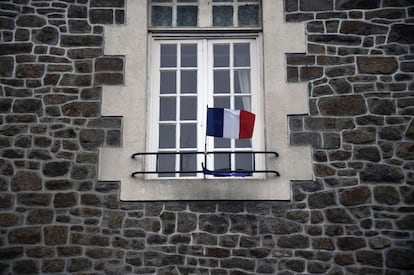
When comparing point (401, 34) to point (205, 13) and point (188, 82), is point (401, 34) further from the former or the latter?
point (188, 82)

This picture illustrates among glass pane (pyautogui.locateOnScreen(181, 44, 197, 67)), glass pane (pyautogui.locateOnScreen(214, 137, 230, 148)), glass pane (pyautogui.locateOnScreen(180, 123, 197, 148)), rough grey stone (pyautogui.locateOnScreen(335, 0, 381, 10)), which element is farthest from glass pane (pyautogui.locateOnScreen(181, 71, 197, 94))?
rough grey stone (pyautogui.locateOnScreen(335, 0, 381, 10))

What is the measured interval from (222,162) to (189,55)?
129 centimetres

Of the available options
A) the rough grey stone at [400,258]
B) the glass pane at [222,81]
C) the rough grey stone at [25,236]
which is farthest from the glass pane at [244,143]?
the rough grey stone at [25,236]

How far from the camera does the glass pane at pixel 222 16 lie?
20.1 ft

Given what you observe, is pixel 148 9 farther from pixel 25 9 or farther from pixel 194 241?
pixel 194 241

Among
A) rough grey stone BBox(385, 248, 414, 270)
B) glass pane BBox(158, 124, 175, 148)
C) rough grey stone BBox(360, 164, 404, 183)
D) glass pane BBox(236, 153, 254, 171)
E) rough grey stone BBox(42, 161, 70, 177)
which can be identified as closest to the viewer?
rough grey stone BBox(385, 248, 414, 270)

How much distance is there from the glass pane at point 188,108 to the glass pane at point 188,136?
0.29 feet

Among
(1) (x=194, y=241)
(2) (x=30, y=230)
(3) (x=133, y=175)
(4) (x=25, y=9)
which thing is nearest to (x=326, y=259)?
(1) (x=194, y=241)

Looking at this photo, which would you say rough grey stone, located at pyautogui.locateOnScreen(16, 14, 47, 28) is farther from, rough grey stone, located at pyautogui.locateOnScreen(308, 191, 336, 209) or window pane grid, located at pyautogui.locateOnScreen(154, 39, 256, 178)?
rough grey stone, located at pyautogui.locateOnScreen(308, 191, 336, 209)

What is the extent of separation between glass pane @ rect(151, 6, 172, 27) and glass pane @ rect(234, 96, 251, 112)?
3.83 feet

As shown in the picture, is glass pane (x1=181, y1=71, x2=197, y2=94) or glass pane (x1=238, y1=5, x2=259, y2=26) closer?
glass pane (x1=181, y1=71, x2=197, y2=94)

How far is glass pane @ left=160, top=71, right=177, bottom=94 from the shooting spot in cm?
599

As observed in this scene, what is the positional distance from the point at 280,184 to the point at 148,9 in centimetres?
247

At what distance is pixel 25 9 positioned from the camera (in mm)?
6047
